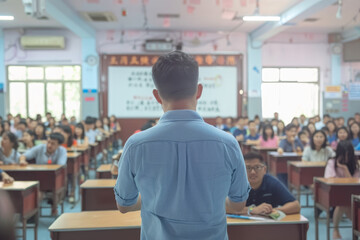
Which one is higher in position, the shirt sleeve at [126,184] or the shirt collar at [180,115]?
the shirt collar at [180,115]

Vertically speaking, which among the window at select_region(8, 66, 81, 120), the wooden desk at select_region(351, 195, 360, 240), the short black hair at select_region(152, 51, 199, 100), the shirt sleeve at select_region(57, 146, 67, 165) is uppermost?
the window at select_region(8, 66, 81, 120)

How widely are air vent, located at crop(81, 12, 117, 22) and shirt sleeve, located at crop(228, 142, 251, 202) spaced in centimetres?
803

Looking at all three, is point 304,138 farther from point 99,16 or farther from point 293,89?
point 99,16

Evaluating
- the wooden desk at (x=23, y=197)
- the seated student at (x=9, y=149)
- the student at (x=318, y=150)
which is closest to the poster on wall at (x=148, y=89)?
the student at (x=318, y=150)

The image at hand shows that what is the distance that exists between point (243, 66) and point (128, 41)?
11.2ft

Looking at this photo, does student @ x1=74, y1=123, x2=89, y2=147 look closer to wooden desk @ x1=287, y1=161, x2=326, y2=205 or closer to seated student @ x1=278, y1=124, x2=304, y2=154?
seated student @ x1=278, y1=124, x2=304, y2=154

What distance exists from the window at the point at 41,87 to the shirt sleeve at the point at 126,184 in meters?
9.90

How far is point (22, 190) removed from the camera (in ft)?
10.0

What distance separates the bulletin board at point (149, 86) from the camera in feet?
35.0

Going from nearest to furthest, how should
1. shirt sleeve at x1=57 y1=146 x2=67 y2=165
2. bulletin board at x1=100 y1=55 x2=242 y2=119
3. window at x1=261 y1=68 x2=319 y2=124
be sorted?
shirt sleeve at x1=57 y1=146 x2=67 y2=165 < bulletin board at x1=100 y1=55 x2=242 y2=119 < window at x1=261 y1=68 x2=319 y2=124

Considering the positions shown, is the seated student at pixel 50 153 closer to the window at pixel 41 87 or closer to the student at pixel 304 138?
the student at pixel 304 138

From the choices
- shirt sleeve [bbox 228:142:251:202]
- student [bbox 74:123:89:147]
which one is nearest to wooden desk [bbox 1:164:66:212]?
student [bbox 74:123:89:147]

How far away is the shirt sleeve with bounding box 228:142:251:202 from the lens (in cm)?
A: 108

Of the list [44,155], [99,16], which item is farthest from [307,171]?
[99,16]
